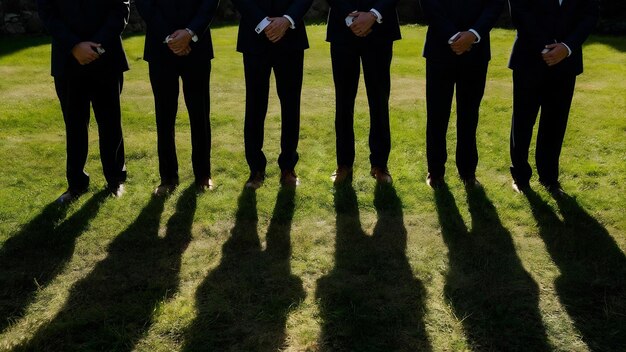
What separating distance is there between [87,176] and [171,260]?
5.49 ft

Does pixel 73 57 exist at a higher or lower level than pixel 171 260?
higher

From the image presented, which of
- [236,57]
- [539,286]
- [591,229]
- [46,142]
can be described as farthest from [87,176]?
[236,57]

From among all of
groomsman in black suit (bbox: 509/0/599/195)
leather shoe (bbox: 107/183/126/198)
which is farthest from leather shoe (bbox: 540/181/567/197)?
leather shoe (bbox: 107/183/126/198)

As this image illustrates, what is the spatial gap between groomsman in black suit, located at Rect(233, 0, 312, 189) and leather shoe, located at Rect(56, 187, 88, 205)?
1549mm

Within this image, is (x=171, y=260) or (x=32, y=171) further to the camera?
(x=32, y=171)

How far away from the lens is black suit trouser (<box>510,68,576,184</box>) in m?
5.25

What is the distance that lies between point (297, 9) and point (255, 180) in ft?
5.36

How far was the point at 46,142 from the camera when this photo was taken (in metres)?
7.02

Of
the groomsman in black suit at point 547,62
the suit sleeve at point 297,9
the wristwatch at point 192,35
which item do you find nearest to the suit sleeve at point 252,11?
the suit sleeve at point 297,9

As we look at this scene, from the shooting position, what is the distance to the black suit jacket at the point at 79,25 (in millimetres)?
5086

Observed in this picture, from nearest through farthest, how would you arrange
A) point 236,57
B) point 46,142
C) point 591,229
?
point 591,229 < point 46,142 < point 236,57

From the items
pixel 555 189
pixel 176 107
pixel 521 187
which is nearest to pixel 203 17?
pixel 176 107

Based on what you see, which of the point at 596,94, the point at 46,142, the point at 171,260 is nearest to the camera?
the point at 171,260

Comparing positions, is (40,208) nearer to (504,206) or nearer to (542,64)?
(504,206)
